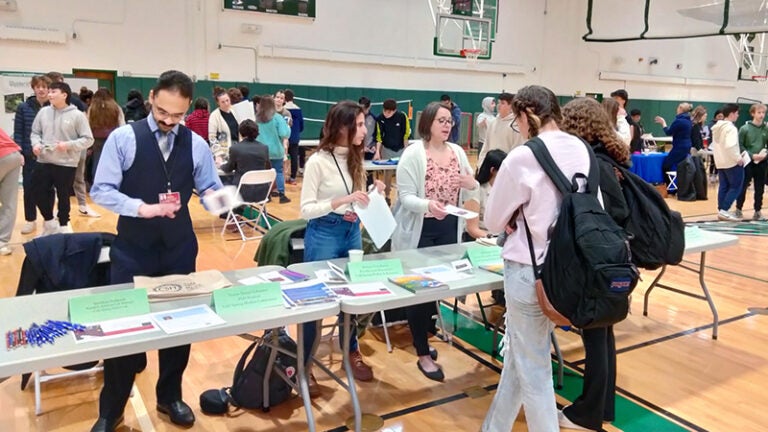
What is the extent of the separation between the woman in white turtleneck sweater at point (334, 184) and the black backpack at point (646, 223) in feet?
3.42

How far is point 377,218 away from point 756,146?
6.45 m

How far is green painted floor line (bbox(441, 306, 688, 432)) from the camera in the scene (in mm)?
2574

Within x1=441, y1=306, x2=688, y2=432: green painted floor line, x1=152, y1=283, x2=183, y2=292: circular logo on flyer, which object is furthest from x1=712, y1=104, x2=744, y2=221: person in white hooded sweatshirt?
x1=152, y1=283, x2=183, y2=292: circular logo on flyer

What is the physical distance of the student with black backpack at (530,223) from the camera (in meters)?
1.88

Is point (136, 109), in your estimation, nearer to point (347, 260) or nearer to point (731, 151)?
point (347, 260)

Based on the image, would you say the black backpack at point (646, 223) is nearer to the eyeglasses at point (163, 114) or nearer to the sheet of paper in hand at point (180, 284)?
the sheet of paper in hand at point (180, 284)

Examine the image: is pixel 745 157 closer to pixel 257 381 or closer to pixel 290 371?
pixel 290 371

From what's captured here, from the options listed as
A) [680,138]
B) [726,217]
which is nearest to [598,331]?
[726,217]

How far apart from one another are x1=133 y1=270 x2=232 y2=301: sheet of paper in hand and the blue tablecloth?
841 cm

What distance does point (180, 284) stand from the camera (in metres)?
2.07

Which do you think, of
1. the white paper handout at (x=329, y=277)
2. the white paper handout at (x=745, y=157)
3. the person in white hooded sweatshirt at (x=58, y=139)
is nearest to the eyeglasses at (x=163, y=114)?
the white paper handout at (x=329, y=277)

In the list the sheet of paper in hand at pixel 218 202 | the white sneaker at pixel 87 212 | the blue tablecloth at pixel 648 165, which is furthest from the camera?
the blue tablecloth at pixel 648 165

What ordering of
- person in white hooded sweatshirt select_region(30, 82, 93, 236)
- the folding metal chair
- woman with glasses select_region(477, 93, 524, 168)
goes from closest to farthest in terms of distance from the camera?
person in white hooded sweatshirt select_region(30, 82, 93, 236), woman with glasses select_region(477, 93, 524, 168), the folding metal chair

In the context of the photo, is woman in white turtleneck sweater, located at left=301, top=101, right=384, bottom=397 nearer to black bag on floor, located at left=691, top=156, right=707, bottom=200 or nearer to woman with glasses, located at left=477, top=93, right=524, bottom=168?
woman with glasses, located at left=477, top=93, right=524, bottom=168
